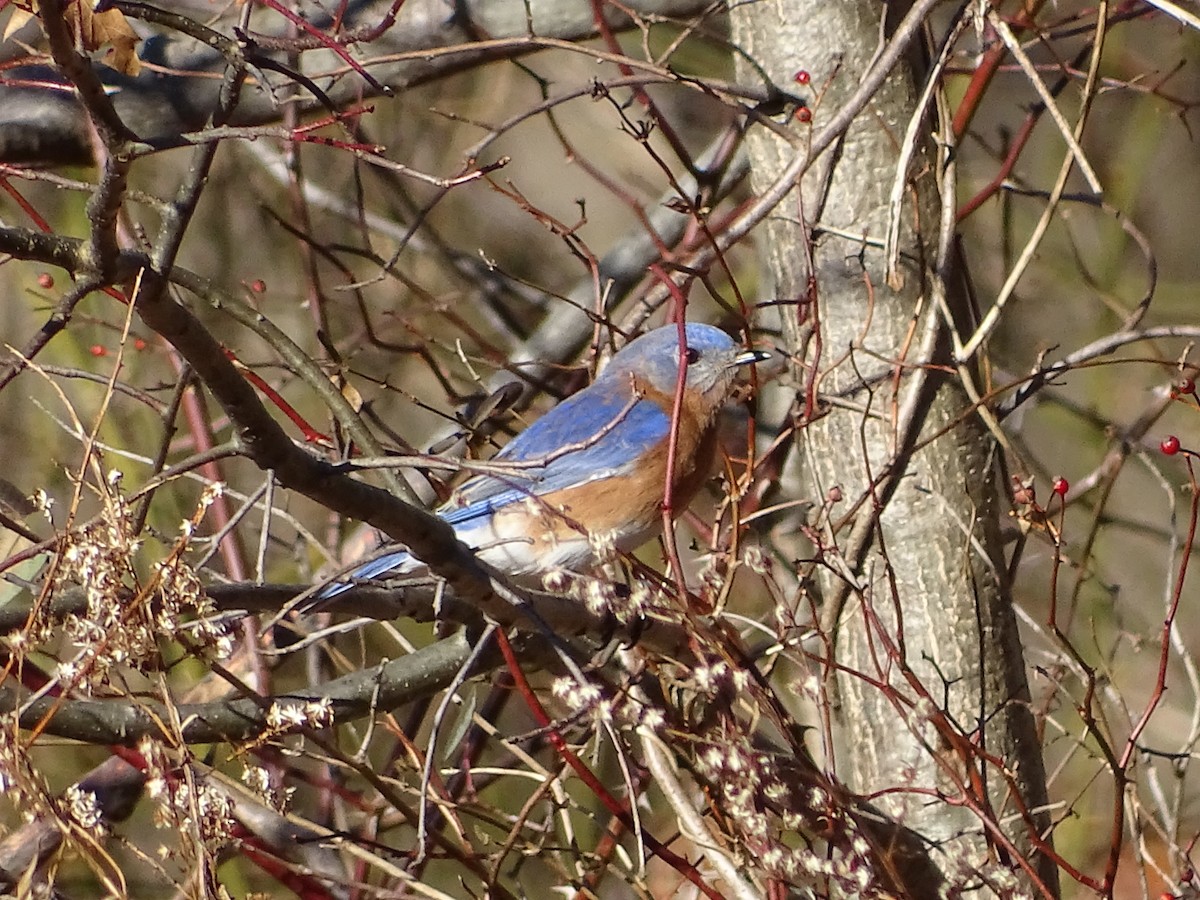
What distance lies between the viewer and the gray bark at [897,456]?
3.08 m

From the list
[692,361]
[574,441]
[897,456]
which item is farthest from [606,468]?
[897,456]

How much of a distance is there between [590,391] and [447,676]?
1.09 metres

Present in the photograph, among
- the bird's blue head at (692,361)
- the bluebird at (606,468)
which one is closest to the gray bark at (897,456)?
the bluebird at (606,468)

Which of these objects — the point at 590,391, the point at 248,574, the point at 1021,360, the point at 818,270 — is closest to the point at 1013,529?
the point at 818,270

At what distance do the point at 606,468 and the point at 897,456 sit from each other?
923 mm

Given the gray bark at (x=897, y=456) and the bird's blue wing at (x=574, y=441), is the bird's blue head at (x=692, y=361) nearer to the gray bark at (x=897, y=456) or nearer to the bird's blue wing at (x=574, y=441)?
the bird's blue wing at (x=574, y=441)

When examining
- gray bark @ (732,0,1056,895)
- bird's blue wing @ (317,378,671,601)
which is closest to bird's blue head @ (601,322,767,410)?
bird's blue wing @ (317,378,671,601)

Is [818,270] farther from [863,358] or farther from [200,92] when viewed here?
[200,92]

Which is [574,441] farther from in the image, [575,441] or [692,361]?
[692,361]

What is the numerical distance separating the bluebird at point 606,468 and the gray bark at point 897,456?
1.16 ft

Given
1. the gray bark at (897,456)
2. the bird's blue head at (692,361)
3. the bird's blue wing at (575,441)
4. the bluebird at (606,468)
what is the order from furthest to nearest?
the bird's blue head at (692,361) < the bird's blue wing at (575,441) < the bluebird at (606,468) < the gray bark at (897,456)

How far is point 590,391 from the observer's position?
3.78 m

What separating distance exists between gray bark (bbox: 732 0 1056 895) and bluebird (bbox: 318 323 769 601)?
354 mm

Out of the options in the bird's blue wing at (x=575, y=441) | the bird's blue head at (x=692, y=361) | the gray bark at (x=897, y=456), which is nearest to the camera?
the gray bark at (x=897, y=456)
